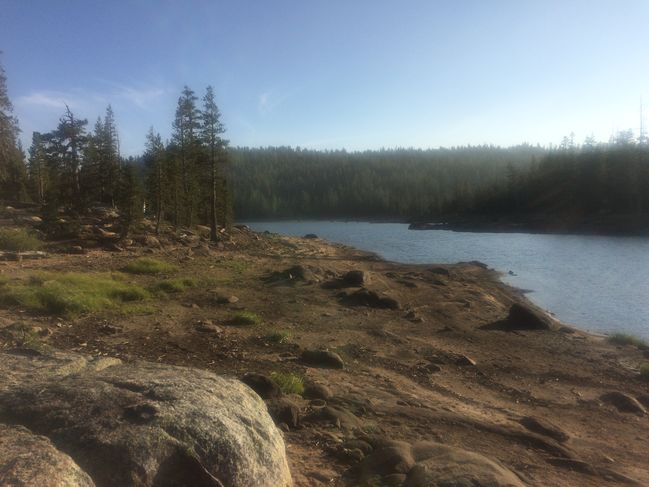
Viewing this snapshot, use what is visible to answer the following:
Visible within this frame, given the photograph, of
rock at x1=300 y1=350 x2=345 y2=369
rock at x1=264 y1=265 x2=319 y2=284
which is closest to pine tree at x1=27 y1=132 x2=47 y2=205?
rock at x1=264 y1=265 x2=319 y2=284

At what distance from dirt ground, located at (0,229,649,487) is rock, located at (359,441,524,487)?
0.38 meters

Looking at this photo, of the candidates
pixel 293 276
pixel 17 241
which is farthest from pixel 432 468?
pixel 17 241

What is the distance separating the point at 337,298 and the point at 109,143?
3335cm

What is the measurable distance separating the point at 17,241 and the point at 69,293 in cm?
1066

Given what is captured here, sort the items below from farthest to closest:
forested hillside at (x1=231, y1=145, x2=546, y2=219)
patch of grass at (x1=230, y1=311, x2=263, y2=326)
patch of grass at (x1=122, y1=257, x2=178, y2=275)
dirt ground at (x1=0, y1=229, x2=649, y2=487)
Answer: forested hillside at (x1=231, y1=145, x2=546, y2=219) < patch of grass at (x1=122, y1=257, x2=178, y2=275) < patch of grass at (x1=230, y1=311, x2=263, y2=326) < dirt ground at (x1=0, y1=229, x2=649, y2=487)

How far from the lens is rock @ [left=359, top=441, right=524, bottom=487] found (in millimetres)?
5812

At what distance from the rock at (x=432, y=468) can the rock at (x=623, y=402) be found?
6418mm

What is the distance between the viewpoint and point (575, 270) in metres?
36.2

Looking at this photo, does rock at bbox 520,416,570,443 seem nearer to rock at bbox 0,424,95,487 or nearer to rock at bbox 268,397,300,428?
rock at bbox 268,397,300,428

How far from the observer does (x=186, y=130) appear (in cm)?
3934

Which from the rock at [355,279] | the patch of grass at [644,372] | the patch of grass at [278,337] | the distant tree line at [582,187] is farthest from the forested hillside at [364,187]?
the patch of grass at [278,337]

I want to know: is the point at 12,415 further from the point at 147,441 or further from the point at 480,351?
the point at 480,351

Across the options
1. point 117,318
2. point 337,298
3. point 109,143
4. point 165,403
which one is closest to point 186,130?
point 109,143

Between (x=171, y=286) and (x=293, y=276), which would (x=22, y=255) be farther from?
(x=293, y=276)
